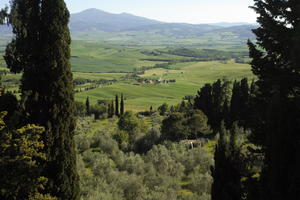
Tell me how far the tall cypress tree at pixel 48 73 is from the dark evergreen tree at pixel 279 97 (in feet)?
29.7

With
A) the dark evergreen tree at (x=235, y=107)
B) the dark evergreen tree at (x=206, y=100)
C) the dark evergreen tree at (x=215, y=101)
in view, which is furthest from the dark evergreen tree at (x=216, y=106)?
the dark evergreen tree at (x=235, y=107)

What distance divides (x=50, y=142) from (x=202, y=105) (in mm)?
44110

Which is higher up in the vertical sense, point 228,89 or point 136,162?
point 228,89

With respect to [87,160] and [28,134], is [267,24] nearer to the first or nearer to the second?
[28,134]

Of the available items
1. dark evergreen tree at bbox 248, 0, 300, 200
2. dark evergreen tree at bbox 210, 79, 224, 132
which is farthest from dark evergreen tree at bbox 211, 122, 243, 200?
dark evergreen tree at bbox 210, 79, 224, 132

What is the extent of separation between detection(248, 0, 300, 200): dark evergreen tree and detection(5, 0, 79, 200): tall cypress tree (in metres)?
9.04

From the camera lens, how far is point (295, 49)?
10.8 metres

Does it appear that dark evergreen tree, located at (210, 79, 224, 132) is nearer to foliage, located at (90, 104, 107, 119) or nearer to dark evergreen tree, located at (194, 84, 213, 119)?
dark evergreen tree, located at (194, 84, 213, 119)

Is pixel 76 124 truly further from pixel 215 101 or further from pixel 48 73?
pixel 215 101

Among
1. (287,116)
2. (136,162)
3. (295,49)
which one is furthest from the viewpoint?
(136,162)

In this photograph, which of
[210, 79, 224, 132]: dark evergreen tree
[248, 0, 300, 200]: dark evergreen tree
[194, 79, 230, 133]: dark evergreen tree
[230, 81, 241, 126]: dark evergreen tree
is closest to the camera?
[248, 0, 300, 200]: dark evergreen tree

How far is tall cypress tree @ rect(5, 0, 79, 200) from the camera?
14.9 meters

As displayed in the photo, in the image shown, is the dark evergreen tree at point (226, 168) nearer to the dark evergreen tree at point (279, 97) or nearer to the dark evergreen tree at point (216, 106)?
the dark evergreen tree at point (279, 97)

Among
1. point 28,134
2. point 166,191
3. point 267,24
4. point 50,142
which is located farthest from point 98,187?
point 267,24
